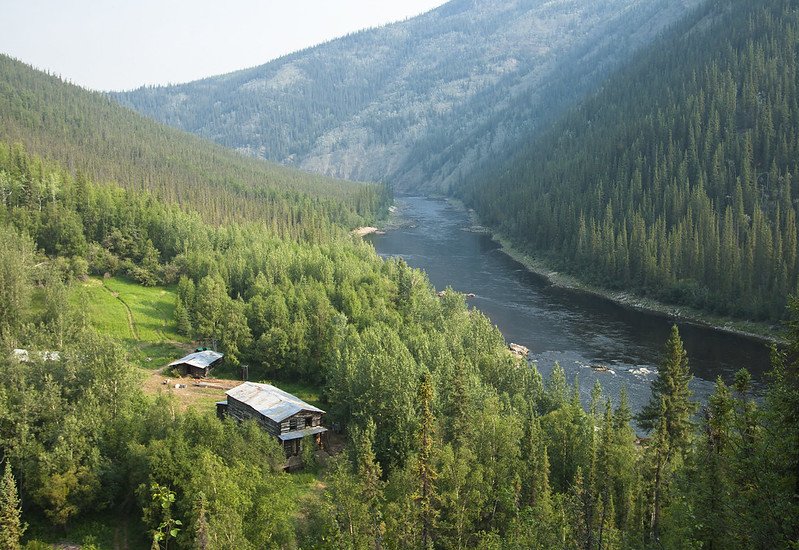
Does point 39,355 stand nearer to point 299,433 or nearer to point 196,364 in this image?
point 299,433

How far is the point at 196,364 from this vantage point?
74.9 meters

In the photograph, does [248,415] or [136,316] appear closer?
[248,415]

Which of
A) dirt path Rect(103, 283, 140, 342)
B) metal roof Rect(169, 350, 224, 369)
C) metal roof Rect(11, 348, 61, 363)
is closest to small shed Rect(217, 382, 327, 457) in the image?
metal roof Rect(11, 348, 61, 363)

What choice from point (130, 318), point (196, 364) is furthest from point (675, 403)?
point (130, 318)

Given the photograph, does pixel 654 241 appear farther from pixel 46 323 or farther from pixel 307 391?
pixel 46 323

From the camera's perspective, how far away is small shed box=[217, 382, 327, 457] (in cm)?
5419

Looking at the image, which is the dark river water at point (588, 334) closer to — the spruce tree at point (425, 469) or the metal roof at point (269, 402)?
the metal roof at point (269, 402)

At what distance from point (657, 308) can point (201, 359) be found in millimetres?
87268

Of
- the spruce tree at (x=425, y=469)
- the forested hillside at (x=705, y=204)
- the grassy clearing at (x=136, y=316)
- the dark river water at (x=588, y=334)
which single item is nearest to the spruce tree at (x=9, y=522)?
the spruce tree at (x=425, y=469)

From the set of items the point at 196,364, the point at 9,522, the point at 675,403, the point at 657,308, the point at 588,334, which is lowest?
the point at 588,334

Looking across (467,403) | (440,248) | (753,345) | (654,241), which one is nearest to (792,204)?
(654,241)

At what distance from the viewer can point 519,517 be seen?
1469 inches

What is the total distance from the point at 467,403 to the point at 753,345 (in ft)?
233

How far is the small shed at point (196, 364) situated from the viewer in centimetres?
7500
